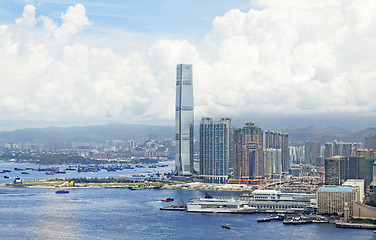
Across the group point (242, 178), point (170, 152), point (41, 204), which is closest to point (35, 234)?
point (41, 204)

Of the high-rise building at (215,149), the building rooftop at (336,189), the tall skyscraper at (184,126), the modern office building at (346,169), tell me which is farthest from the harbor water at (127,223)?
the tall skyscraper at (184,126)

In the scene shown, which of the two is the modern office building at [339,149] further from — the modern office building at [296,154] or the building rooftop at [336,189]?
the building rooftop at [336,189]

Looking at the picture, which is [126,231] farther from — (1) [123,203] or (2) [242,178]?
(2) [242,178]

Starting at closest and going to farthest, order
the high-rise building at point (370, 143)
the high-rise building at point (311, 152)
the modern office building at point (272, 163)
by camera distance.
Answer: the modern office building at point (272, 163)
the high-rise building at point (370, 143)
the high-rise building at point (311, 152)

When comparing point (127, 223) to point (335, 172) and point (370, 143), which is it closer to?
point (335, 172)

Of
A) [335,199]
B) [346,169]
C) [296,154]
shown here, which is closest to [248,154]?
[346,169]
